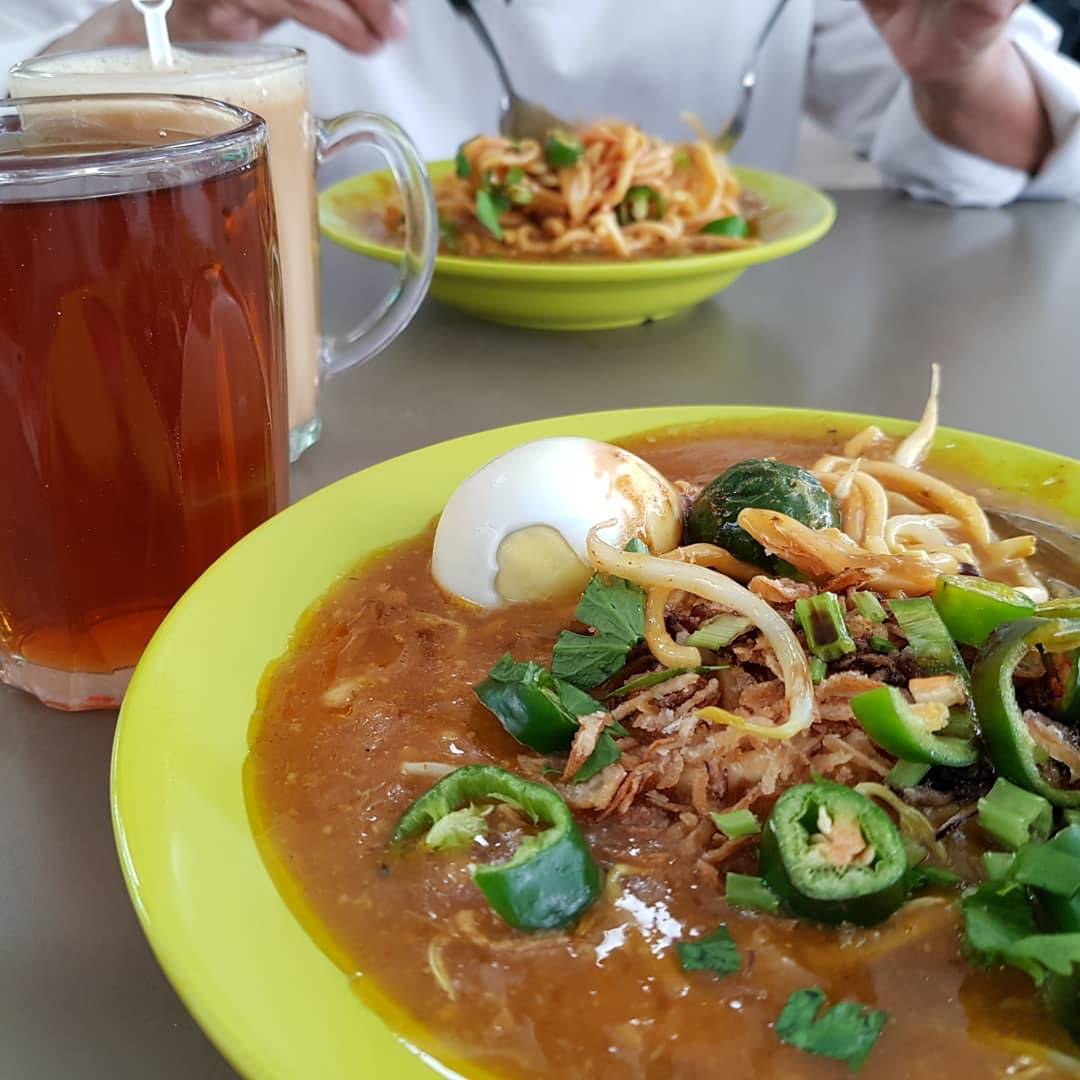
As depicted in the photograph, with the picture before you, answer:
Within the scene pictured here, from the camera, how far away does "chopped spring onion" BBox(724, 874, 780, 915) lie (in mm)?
749

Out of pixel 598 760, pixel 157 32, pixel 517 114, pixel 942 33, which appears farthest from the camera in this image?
pixel 942 33

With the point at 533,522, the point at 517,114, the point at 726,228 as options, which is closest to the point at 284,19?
the point at 517,114

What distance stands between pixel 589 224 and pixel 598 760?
5.50 feet

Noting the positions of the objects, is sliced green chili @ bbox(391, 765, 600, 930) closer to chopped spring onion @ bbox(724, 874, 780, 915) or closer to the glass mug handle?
chopped spring onion @ bbox(724, 874, 780, 915)

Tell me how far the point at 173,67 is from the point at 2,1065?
1043 millimetres

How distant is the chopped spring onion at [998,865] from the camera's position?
0.71 m

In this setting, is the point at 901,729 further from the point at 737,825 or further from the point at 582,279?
the point at 582,279

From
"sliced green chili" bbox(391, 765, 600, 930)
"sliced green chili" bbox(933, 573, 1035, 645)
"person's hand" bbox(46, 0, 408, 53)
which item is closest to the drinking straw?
"sliced green chili" bbox(391, 765, 600, 930)

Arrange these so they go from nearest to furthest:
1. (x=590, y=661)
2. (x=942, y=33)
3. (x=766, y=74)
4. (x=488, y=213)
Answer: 1. (x=590, y=661)
2. (x=488, y=213)
3. (x=942, y=33)
4. (x=766, y=74)

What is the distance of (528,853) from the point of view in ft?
2.38

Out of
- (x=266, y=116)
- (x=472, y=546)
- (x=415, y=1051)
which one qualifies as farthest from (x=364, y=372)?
(x=415, y=1051)

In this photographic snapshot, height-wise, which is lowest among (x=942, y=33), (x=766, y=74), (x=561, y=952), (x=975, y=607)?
(x=561, y=952)

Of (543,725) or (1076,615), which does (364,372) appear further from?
(1076,615)

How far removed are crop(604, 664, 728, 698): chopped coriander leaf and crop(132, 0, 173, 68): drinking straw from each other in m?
0.89
